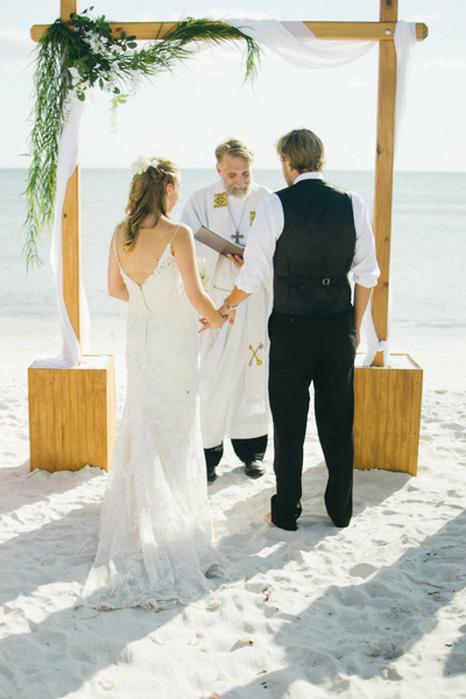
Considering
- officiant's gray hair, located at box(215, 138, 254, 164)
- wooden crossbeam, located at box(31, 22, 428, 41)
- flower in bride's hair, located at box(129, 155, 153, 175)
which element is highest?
wooden crossbeam, located at box(31, 22, 428, 41)

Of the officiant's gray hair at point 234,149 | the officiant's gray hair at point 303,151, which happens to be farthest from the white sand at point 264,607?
the officiant's gray hair at point 234,149

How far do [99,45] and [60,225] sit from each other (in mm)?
1031

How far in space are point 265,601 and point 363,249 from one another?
5.32ft

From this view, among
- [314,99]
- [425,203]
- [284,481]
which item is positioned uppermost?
[314,99]

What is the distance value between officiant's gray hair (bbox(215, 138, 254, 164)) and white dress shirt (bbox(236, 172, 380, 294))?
2.94ft

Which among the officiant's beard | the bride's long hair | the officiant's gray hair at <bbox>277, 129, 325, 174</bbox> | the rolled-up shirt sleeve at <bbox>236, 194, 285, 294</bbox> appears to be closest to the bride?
the bride's long hair

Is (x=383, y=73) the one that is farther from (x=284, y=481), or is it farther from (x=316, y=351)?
(x=284, y=481)

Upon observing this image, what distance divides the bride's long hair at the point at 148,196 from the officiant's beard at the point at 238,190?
1069mm

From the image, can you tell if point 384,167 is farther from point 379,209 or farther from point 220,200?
point 220,200

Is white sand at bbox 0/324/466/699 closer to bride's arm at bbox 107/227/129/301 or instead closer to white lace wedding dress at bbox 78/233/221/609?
white lace wedding dress at bbox 78/233/221/609

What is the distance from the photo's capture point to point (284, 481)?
3672 millimetres

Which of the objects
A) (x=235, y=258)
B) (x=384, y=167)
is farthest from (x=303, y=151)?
(x=384, y=167)

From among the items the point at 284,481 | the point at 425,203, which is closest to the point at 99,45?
the point at 284,481

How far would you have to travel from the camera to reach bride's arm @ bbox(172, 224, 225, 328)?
328cm
